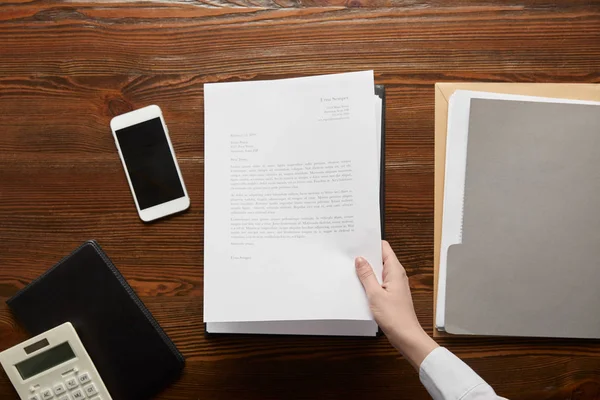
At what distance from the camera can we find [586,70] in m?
0.68

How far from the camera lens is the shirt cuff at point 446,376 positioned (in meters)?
0.58

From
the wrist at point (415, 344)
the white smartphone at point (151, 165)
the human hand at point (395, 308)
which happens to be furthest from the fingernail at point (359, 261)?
the white smartphone at point (151, 165)

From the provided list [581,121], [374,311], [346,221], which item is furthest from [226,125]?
[581,121]

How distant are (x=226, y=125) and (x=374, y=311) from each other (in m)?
0.33

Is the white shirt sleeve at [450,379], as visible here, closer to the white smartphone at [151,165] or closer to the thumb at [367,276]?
the thumb at [367,276]

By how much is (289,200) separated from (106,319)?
0.31m

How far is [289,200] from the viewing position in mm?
657

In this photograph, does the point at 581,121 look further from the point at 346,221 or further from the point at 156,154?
the point at 156,154

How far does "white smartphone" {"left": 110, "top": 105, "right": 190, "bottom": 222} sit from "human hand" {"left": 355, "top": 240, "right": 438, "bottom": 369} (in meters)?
0.28

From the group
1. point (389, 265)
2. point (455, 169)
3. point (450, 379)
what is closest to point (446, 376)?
point (450, 379)

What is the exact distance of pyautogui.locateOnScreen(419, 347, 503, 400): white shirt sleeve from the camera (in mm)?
572

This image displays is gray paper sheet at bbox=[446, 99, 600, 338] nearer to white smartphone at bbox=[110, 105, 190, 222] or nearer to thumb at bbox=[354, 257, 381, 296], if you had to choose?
thumb at bbox=[354, 257, 381, 296]

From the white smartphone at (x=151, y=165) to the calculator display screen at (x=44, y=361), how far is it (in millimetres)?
209

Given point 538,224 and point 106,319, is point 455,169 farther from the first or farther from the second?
point 106,319
